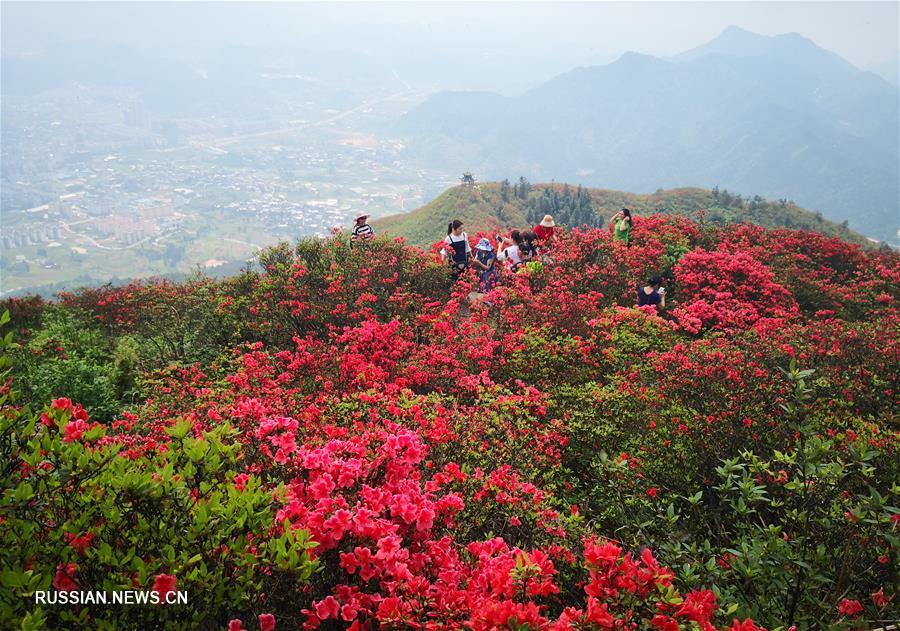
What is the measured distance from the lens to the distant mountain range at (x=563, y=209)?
1377 inches

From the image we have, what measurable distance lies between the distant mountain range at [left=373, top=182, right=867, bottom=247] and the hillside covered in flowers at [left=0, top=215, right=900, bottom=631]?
919 inches

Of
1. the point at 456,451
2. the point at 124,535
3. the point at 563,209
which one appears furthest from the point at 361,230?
the point at 563,209

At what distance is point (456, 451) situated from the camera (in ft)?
14.5

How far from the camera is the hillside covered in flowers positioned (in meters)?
2.23

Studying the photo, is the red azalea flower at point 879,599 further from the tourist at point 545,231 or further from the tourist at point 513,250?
the tourist at point 545,231

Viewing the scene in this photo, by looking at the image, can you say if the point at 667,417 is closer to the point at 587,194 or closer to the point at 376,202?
the point at 587,194

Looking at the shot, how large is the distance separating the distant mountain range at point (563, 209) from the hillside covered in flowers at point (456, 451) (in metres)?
23.3

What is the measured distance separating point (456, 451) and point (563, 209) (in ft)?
117

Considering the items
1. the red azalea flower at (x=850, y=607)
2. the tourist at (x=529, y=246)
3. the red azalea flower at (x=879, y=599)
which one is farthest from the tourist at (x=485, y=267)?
the red azalea flower at (x=850, y=607)

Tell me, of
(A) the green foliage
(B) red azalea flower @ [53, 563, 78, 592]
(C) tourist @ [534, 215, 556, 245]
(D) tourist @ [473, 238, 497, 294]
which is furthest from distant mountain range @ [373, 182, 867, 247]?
(B) red azalea flower @ [53, 563, 78, 592]

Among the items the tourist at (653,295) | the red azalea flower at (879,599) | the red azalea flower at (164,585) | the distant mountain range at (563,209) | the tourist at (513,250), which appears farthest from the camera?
the distant mountain range at (563,209)

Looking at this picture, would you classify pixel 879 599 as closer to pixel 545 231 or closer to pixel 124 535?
pixel 124 535

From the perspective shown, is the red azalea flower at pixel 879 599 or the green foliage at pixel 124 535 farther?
the red azalea flower at pixel 879 599

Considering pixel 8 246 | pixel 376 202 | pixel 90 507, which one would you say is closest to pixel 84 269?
pixel 8 246
